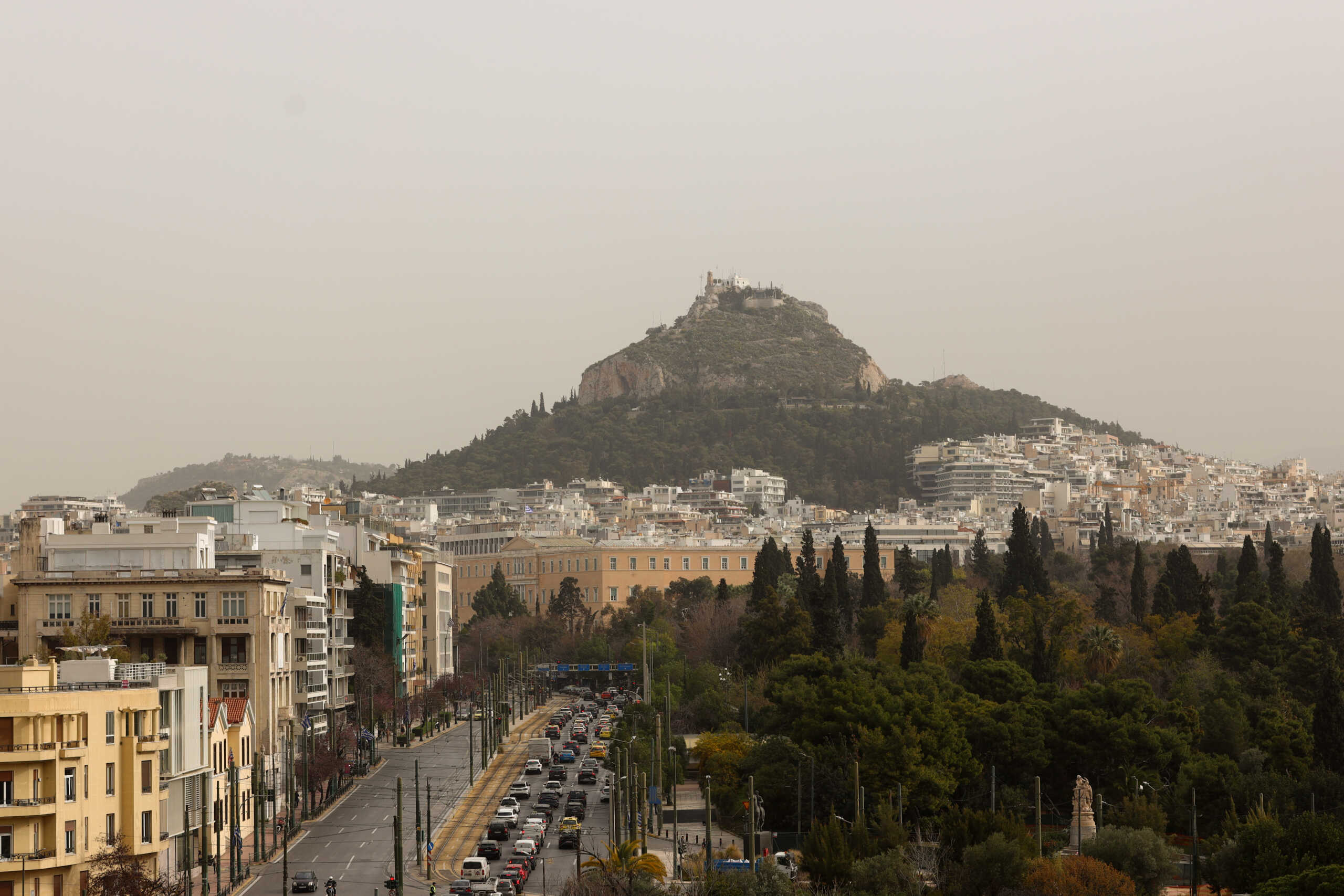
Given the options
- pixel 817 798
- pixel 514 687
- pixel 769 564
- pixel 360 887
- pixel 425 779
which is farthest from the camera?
pixel 514 687

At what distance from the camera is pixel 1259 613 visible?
103 meters

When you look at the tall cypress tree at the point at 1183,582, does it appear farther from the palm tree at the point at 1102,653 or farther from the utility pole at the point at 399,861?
the utility pole at the point at 399,861

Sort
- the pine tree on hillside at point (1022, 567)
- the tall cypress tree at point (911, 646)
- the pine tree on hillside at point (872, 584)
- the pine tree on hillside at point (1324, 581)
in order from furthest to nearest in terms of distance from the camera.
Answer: the pine tree on hillside at point (872, 584), the pine tree on hillside at point (1022, 567), the pine tree on hillside at point (1324, 581), the tall cypress tree at point (911, 646)

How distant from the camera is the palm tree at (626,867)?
2263 inches

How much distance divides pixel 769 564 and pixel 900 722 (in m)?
54.8

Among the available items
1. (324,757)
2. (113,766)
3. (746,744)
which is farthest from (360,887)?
(746,744)

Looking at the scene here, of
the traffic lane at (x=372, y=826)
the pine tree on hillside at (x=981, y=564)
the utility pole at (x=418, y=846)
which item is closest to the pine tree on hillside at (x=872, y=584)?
the traffic lane at (x=372, y=826)

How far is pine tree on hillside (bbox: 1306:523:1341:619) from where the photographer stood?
111875 mm

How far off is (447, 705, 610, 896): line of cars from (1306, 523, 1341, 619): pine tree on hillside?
42056 millimetres

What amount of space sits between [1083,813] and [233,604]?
39.4 metres

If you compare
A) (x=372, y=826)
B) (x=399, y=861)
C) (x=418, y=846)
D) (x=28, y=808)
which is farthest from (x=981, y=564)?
(x=28, y=808)

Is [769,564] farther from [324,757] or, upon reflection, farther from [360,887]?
[360,887]

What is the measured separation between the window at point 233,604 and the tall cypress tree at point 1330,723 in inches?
1866

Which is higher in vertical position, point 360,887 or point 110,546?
point 110,546
